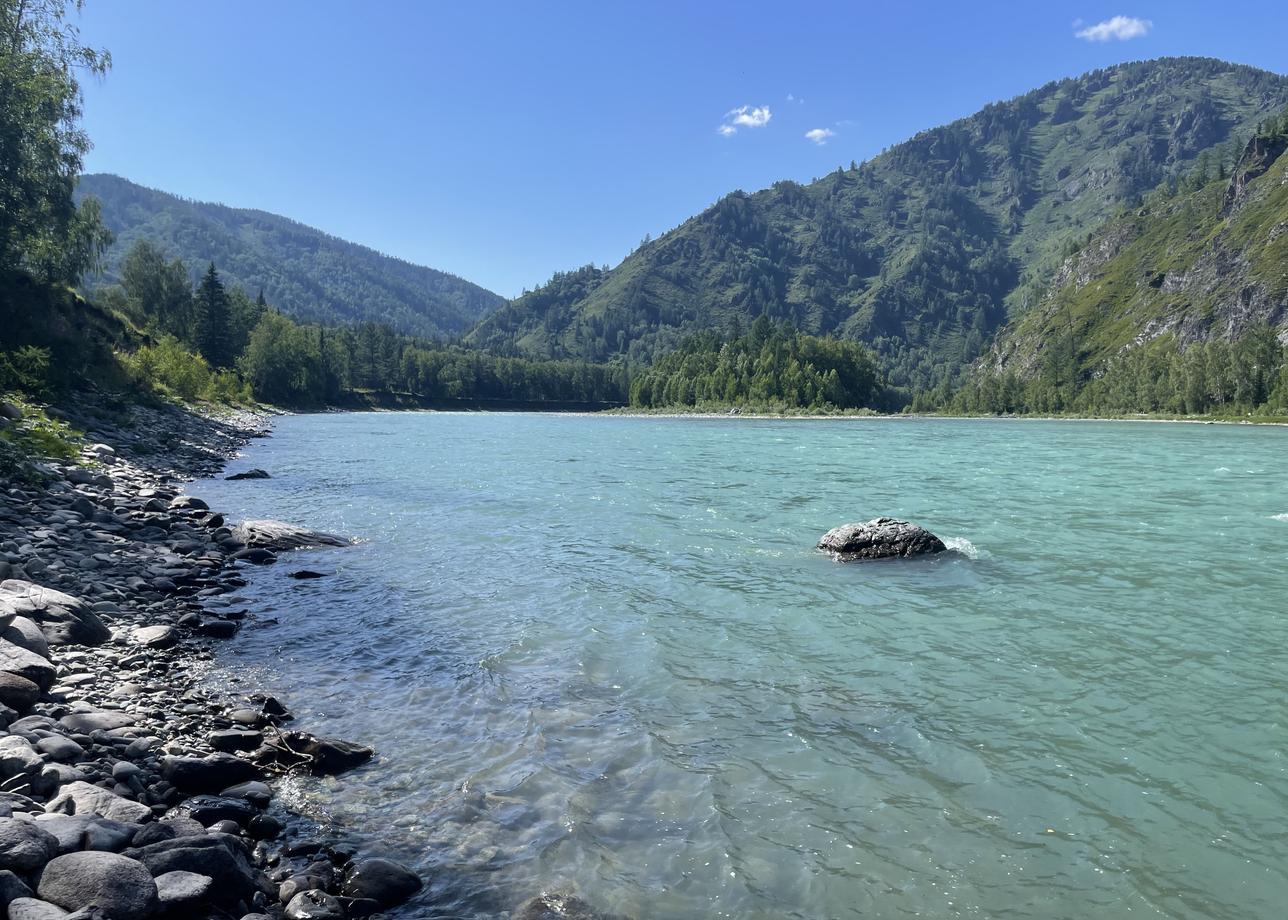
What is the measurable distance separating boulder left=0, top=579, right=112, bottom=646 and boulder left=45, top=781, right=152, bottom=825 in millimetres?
6068

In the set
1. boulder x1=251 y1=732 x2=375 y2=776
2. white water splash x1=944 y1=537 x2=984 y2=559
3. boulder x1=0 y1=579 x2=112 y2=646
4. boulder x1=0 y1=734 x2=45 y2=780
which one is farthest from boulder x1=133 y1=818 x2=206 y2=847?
white water splash x1=944 y1=537 x2=984 y2=559

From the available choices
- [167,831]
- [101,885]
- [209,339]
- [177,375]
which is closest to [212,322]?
[209,339]

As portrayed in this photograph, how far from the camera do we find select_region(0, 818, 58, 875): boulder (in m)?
5.77

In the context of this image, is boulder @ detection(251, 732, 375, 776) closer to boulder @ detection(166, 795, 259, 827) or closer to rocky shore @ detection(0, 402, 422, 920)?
rocky shore @ detection(0, 402, 422, 920)

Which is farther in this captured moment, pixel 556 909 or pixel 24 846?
pixel 556 909

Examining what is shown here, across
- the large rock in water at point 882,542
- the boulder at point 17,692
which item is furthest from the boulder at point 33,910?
the large rock in water at point 882,542

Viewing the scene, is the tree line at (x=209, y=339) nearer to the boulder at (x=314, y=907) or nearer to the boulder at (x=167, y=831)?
the boulder at (x=167, y=831)

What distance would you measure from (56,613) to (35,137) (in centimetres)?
4487

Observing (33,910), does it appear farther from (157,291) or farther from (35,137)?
(157,291)

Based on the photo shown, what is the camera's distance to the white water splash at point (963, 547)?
22.5 meters

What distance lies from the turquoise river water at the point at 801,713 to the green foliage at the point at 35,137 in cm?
3458

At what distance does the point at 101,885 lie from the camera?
5.74 meters

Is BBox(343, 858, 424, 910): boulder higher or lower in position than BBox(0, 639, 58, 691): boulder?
lower

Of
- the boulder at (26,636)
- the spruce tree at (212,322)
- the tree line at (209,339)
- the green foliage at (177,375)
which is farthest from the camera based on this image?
the spruce tree at (212,322)
